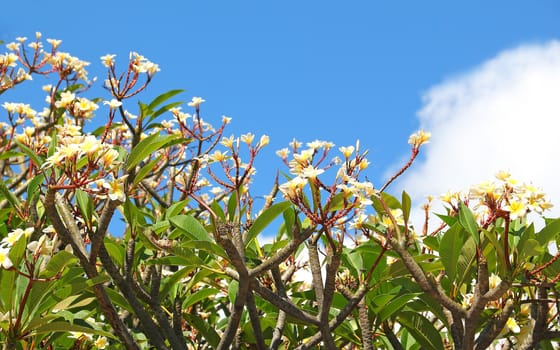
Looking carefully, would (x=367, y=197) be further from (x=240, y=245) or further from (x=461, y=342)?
(x=461, y=342)

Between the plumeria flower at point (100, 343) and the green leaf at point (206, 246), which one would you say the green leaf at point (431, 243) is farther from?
the plumeria flower at point (100, 343)

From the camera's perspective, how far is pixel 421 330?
201 centimetres

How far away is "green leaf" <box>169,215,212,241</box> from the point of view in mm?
1696

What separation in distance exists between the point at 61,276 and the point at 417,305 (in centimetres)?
112

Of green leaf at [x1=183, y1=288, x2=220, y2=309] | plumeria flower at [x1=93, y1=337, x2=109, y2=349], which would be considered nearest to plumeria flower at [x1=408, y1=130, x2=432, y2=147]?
green leaf at [x1=183, y1=288, x2=220, y2=309]

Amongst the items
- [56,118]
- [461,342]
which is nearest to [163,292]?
[461,342]

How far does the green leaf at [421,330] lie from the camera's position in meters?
1.97

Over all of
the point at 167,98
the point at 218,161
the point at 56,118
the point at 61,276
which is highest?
the point at 56,118

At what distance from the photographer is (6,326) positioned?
1770mm

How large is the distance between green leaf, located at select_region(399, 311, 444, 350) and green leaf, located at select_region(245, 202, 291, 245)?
23.9 inches

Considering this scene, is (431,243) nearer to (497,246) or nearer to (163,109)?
(497,246)

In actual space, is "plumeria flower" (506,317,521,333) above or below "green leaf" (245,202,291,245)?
below

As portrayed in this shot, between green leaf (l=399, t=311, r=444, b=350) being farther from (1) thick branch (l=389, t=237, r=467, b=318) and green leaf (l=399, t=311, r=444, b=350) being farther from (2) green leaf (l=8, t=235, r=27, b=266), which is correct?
(2) green leaf (l=8, t=235, r=27, b=266)

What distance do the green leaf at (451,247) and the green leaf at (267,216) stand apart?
18.2 inches
